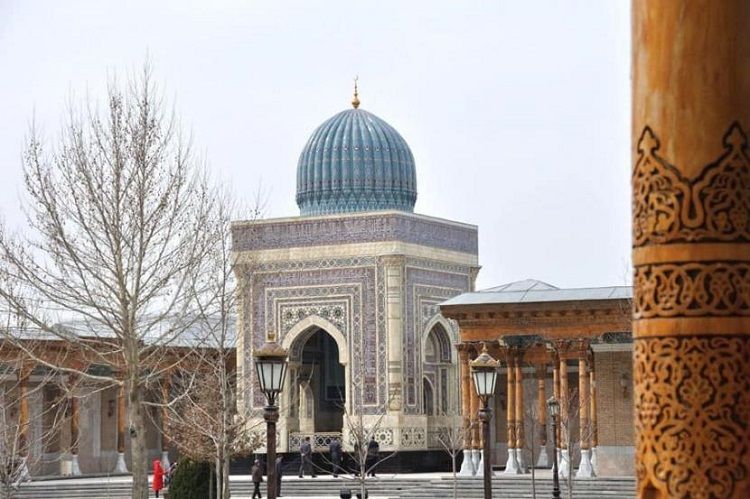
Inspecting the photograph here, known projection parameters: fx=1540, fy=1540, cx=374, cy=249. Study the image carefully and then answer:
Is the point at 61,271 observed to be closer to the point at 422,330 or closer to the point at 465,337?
the point at 465,337

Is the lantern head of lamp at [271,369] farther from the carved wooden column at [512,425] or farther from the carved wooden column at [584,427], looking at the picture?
the carved wooden column at [512,425]

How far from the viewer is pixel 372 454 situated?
2925 cm

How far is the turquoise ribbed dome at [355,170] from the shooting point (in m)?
32.9

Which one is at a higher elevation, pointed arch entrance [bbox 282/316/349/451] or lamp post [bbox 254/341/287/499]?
pointed arch entrance [bbox 282/316/349/451]

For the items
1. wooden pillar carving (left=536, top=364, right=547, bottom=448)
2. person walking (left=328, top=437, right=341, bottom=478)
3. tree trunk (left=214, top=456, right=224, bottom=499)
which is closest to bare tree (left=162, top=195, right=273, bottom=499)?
tree trunk (left=214, top=456, right=224, bottom=499)

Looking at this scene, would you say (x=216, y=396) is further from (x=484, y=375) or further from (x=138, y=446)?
(x=484, y=375)

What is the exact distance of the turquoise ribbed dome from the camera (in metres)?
32.9

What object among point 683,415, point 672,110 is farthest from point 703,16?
point 683,415

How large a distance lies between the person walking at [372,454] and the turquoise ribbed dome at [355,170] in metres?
5.55

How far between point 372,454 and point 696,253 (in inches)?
1039

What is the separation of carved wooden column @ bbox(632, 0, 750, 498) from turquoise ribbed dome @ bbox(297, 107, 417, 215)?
29.7 meters

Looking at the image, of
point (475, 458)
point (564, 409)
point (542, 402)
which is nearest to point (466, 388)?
point (475, 458)

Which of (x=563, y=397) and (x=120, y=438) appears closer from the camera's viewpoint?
(x=563, y=397)

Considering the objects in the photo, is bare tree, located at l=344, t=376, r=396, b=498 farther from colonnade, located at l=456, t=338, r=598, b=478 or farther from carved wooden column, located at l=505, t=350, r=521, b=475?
carved wooden column, located at l=505, t=350, r=521, b=475
